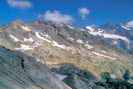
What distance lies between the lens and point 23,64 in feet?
228

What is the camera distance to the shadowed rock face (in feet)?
186

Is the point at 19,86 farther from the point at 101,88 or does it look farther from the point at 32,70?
the point at 101,88

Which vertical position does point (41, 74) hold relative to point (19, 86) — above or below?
above

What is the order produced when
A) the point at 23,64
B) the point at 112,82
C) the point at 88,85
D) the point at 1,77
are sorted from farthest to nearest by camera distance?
the point at 88,85 < the point at 112,82 < the point at 23,64 < the point at 1,77

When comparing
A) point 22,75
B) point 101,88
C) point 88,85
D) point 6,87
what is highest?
point 88,85

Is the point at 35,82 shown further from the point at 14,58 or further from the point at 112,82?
the point at 112,82

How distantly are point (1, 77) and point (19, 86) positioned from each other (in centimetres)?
385

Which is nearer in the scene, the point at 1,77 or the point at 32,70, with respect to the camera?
the point at 1,77

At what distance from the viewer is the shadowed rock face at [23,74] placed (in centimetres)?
5662

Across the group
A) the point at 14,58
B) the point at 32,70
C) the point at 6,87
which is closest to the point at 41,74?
the point at 32,70

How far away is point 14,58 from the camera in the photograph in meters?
69.9

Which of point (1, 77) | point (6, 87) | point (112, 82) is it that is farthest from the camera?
point (112, 82)

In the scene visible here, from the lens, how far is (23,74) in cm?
6594

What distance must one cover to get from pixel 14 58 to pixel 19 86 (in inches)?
588
